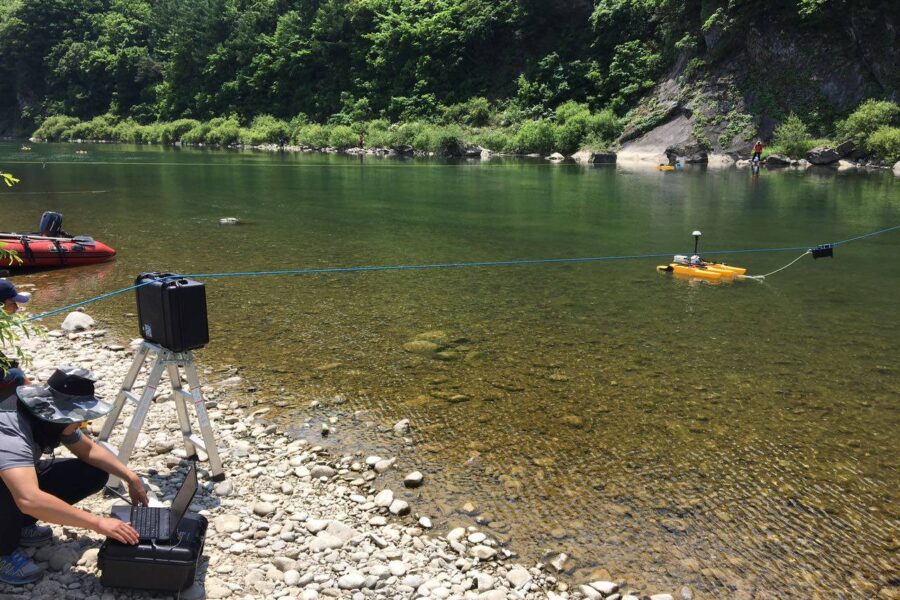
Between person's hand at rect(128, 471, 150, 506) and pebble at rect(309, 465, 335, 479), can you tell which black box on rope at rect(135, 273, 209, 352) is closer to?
person's hand at rect(128, 471, 150, 506)

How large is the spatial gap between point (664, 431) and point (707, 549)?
6.95 feet

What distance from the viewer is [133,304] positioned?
1179cm

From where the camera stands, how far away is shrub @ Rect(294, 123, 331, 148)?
3071 inches

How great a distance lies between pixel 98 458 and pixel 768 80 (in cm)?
6283

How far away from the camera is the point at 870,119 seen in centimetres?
4753

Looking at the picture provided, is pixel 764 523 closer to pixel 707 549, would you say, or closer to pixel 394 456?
pixel 707 549

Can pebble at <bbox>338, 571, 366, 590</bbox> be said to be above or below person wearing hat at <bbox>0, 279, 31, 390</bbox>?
below

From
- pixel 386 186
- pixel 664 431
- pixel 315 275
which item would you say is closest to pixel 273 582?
pixel 664 431

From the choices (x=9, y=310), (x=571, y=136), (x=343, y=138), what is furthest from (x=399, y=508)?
(x=343, y=138)

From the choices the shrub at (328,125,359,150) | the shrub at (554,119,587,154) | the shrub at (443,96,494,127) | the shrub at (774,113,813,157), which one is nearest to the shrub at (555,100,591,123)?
the shrub at (554,119,587,154)

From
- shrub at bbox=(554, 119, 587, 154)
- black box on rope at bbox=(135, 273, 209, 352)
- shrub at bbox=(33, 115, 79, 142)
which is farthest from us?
shrub at bbox=(33, 115, 79, 142)

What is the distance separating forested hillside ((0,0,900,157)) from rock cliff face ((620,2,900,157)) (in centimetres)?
13

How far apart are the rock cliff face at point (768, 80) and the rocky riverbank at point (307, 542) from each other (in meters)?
54.9

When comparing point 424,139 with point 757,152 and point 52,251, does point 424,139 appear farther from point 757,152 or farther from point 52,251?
point 52,251
